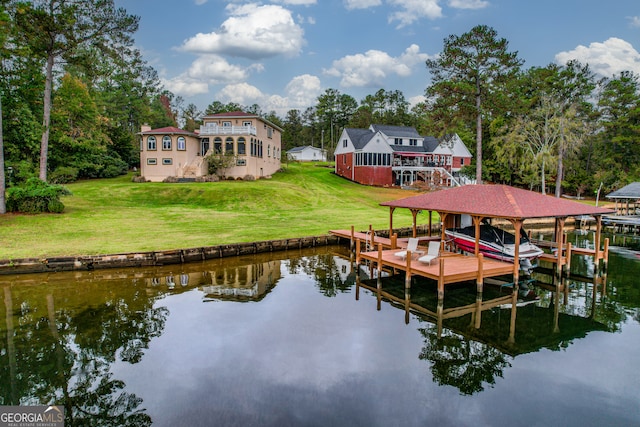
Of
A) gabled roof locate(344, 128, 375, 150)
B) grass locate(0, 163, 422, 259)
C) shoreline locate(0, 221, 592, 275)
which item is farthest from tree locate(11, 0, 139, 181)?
gabled roof locate(344, 128, 375, 150)

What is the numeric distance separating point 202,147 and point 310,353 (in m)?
37.0

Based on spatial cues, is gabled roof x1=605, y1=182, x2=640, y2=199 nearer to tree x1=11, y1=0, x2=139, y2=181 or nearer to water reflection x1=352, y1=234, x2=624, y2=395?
water reflection x1=352, y1=234, x2=624, y2=395

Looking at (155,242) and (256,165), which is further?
(256,165)

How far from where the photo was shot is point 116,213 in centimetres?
2644

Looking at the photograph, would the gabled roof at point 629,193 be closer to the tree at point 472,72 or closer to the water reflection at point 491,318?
the tree at point 472,72

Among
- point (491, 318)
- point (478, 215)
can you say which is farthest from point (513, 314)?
point (478, 215)

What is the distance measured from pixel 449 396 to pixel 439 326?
12.3 feet

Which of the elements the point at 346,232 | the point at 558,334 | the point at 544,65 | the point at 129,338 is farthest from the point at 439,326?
the point at 544,65

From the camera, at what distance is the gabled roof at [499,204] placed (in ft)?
47.6

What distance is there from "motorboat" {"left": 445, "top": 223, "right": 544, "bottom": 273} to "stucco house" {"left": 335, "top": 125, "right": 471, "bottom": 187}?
30.1m

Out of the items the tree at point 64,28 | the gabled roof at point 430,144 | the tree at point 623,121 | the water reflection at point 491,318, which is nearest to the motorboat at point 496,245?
the water reflection at point 491,318

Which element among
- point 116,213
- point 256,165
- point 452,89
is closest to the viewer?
point 116,213

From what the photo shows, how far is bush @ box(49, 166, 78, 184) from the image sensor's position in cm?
3581

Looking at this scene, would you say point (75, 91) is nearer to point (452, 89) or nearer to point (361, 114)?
point (452, 89)
